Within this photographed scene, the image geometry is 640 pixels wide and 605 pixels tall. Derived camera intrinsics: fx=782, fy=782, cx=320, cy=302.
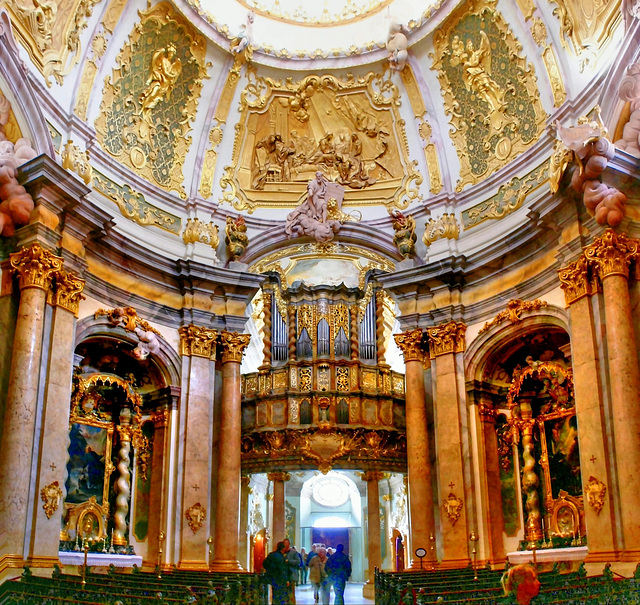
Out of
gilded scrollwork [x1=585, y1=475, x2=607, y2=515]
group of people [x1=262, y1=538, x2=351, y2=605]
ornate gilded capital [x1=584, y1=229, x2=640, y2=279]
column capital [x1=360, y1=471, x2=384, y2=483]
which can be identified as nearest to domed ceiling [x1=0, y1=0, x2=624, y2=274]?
ornate gilded capital [x1=584, y1=229, x2=640, y2=279]

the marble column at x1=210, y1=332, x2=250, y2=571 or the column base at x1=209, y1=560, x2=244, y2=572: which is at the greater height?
the marble column at x1=210, y1=332, x2=250, y2=571

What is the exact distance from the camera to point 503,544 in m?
16.1

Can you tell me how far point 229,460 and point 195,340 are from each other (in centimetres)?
275

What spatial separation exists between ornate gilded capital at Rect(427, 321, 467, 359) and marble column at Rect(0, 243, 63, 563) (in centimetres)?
811

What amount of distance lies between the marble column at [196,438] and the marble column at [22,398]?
4243 mm

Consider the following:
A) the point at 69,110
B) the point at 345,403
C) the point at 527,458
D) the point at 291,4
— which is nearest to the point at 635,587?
the point at 527,458

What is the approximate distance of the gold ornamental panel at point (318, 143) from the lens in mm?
19844

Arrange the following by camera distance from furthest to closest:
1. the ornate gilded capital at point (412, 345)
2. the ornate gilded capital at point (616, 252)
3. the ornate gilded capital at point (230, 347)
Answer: the ornate gilded capital at point (230, 347) → the ornate gilded capital at point (412, 345) → the ornate gilded capital at point (616, 252)

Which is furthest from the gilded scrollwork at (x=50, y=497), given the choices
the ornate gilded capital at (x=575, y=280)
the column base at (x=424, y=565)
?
the ornate gilded capital at (x=575, y=280)

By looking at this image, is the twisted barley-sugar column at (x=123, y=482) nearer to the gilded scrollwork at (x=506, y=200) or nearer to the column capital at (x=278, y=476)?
the column capital at (x=278, y=476)

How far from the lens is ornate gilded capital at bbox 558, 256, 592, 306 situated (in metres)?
13.7

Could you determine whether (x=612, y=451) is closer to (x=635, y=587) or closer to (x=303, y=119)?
(x=635, y=587)

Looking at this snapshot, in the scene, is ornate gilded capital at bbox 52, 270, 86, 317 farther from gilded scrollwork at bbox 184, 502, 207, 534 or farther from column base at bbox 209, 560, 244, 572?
column base at bbox 209, 560, 244, 572

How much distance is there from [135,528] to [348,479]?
45.9 ft
